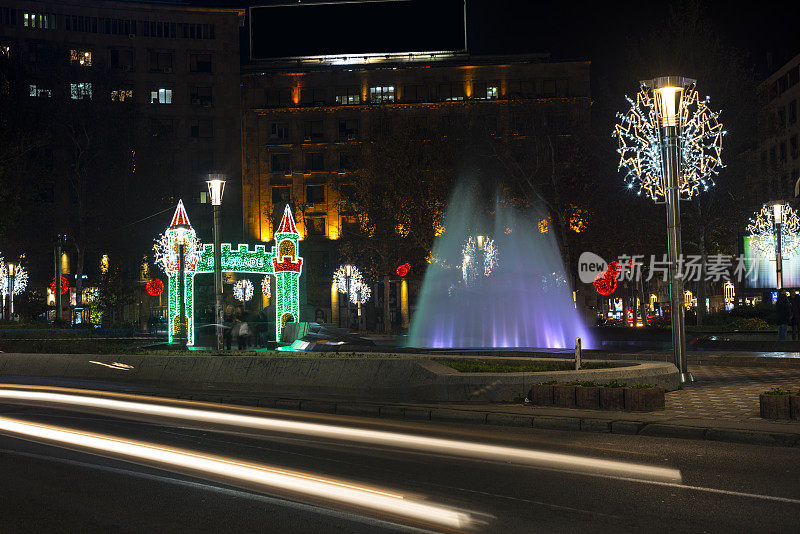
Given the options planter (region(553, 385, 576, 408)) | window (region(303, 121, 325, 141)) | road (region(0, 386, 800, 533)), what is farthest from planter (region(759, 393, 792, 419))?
window (region(303, 121, 325, 141))

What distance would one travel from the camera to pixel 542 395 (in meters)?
17.0

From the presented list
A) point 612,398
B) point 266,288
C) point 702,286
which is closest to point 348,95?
point 266,288

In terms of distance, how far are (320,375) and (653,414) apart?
894 cm

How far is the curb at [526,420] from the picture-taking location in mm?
12914

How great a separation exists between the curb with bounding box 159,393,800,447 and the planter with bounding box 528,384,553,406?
4.78ft

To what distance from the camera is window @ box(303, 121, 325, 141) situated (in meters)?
97.9

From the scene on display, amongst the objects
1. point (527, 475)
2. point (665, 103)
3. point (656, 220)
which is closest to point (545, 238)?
point (656, 220)

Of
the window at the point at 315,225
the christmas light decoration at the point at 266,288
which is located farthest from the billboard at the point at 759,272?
the window at the point at 315,225

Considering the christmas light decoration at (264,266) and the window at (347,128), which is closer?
the christmas light decoration at (264,266)

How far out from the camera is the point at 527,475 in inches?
406

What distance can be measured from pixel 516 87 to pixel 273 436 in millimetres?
85898

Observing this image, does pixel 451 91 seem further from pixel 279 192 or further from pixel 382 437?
pixel 382 437

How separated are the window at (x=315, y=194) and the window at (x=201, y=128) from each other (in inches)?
434

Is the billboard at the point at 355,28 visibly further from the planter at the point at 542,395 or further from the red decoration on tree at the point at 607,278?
the planter at the point at 542,395
